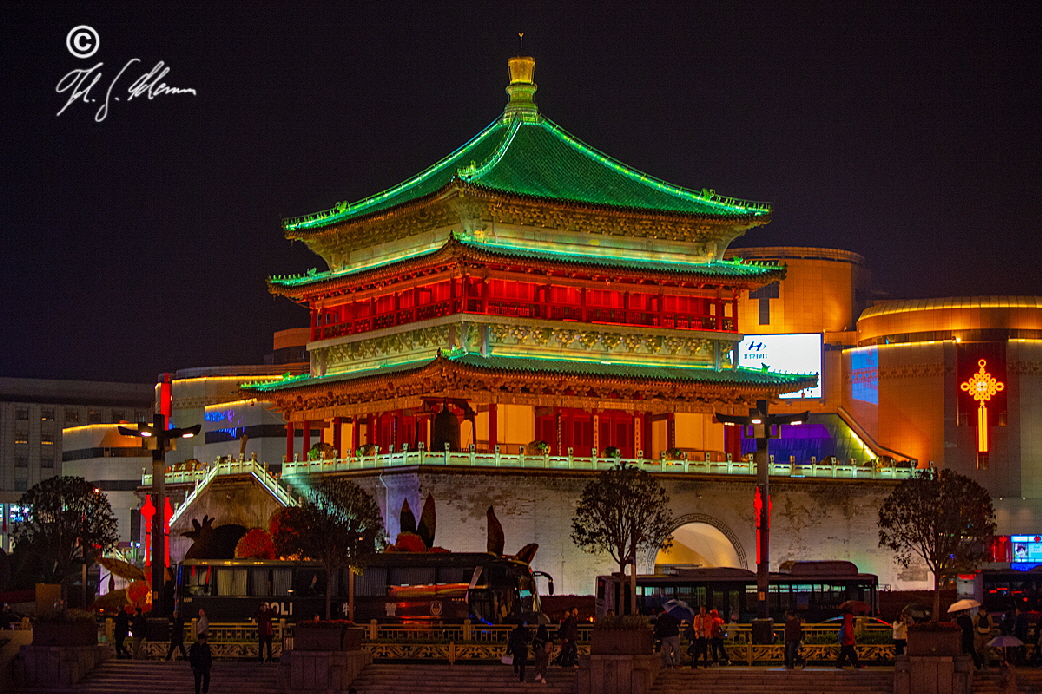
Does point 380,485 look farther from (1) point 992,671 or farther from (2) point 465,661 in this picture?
(1) point 992,671

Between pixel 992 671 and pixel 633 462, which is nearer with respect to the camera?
pixel 992 671

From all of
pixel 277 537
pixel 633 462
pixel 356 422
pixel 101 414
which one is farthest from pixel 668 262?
pixel 101 414

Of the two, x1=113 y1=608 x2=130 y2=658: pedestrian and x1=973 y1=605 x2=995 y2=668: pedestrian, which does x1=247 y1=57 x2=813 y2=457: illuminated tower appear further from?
x1=973 y1=605 x2=995 y2=668: pedestrian

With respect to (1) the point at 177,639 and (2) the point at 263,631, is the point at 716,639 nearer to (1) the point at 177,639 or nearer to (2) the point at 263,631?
(2) the point at 263,631

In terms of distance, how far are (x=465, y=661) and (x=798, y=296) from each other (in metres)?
46.7

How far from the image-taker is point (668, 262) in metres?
70.1

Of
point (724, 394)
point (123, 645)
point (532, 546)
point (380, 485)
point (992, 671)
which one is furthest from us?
point (724, 394)

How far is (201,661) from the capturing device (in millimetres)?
39125

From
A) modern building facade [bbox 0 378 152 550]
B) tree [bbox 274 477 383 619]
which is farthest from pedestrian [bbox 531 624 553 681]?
modern building facade [bbox 0 378 152 550]

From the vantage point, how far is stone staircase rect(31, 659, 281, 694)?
40656mm

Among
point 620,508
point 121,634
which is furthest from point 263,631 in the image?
point 620,508

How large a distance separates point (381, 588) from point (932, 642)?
17657 millimetres

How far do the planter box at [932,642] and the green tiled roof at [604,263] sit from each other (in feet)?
102

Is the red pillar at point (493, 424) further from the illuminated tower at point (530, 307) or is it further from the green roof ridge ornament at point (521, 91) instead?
the green roof ridge ornament at point (521, 91)
